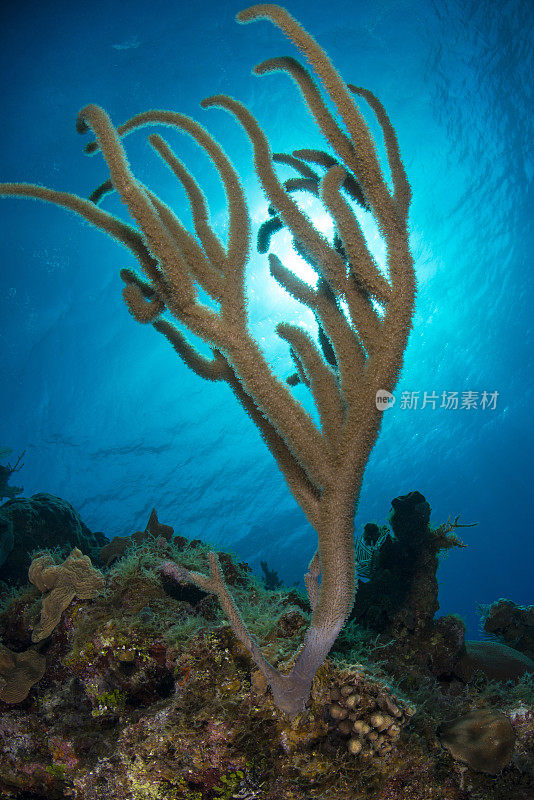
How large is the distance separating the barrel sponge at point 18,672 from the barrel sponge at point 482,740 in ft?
12.4

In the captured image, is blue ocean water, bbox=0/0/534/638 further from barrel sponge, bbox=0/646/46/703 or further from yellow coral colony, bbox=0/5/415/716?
barrel sponge, bbox=0/646/46/703

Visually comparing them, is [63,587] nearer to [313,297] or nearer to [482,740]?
[313,297]

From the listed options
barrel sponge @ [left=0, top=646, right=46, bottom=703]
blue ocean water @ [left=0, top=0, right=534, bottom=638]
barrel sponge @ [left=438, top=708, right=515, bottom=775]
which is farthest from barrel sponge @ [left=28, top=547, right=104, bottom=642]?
barrel sponge @ [left=438, top=708, right=515, bottom=775]

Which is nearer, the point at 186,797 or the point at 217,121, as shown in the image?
the point at 186,797

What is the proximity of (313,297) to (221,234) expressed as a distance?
16.6 metres

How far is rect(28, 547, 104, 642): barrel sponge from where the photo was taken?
11.8ft

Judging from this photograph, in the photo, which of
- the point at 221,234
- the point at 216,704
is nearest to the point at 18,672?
the point at 216,704

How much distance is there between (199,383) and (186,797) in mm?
21668

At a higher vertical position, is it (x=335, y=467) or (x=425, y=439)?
(x=425, y=439)

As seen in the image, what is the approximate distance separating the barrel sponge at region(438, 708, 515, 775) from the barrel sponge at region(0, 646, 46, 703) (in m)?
3.78

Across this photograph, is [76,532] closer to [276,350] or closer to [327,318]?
[327,318]

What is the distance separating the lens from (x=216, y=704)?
2.40 meters

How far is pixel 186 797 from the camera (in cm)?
227

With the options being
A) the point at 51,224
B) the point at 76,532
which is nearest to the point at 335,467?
the point at 76,532
